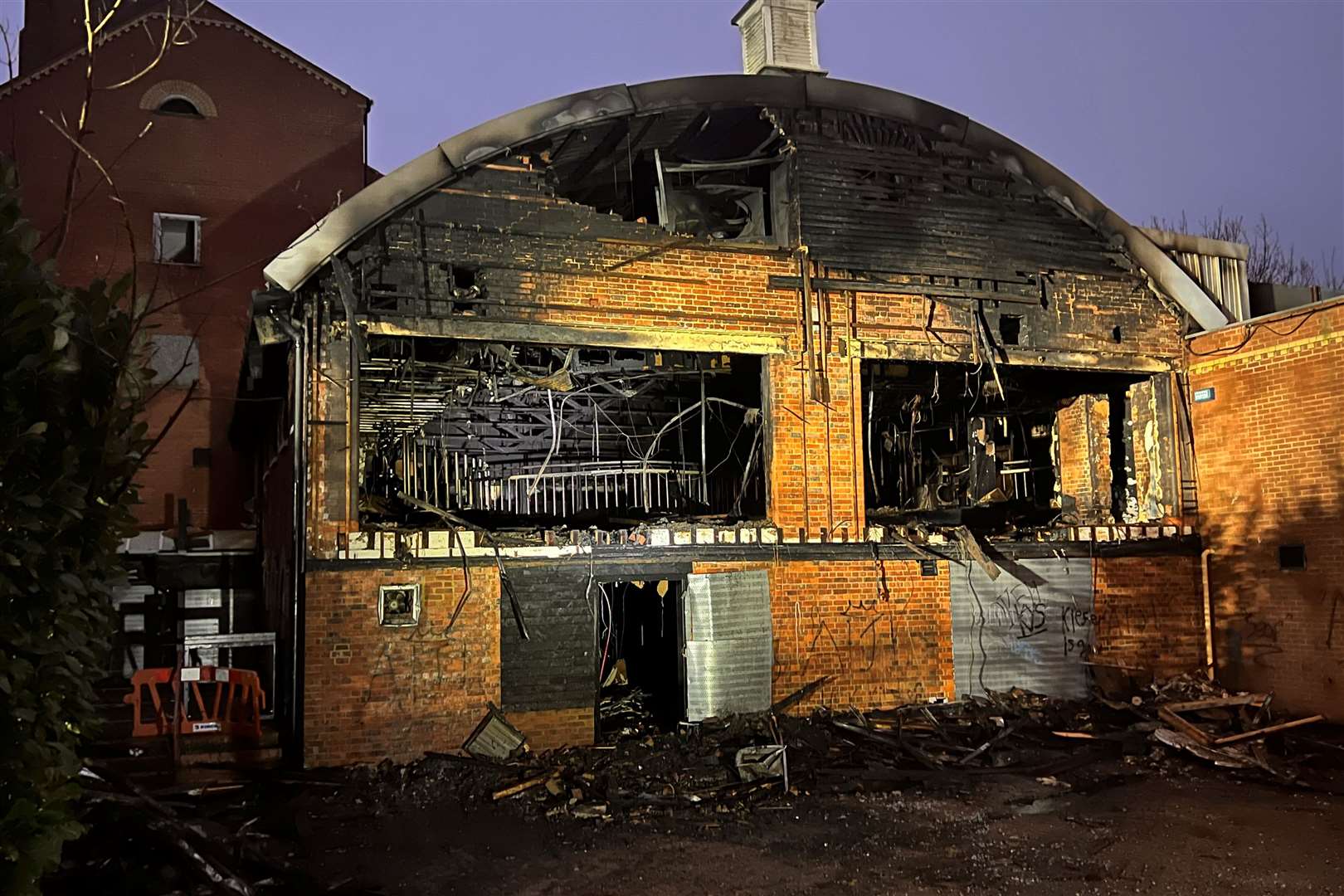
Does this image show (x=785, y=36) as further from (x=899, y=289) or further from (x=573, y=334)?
(x=573, y=334)

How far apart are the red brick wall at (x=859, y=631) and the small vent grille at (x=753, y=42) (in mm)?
7217

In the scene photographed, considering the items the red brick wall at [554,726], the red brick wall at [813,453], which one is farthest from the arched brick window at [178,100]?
the red brick wall at [554,726]

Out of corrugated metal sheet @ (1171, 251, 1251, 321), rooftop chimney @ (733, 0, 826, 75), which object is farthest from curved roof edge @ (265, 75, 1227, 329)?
rooftop chimney @ (733, 0, 826, 75)

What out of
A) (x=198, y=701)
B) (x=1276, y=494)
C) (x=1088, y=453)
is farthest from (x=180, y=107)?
(x=1276, y=494)

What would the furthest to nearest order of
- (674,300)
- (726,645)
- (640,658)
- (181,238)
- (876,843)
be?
1. (181,238)
2. (640,658)
3. (674,300)
4. (726,645)
5. (876,843)

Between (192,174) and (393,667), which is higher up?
(192,174)

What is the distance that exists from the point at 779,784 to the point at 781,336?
5.33 m

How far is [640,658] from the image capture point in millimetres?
15461

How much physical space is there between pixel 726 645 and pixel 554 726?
213 cm

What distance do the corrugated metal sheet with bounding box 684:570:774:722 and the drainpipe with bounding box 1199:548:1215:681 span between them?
21.5ft

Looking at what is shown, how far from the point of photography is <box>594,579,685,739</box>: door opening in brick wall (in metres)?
11.7

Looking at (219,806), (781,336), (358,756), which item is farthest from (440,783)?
(781,336)

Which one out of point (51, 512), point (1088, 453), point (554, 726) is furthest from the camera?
point (1088, 453)

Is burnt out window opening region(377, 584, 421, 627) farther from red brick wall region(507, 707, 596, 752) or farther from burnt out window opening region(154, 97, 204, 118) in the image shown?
burnt out window opening region(154, 97, 204, 118)
